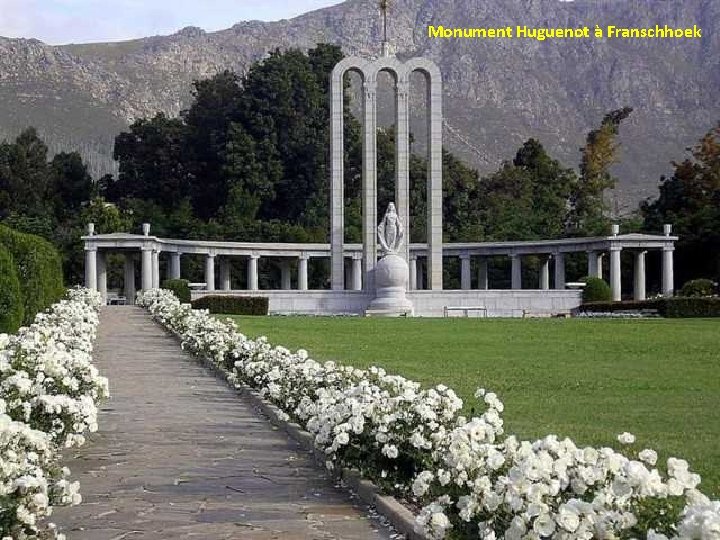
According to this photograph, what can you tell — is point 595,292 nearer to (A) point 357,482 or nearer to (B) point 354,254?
(B) point 354,254

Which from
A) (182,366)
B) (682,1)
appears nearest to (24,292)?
(182,366)

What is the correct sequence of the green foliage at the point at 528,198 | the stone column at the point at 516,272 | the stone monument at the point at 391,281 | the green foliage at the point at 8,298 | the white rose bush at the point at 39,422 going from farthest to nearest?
the green foliage at the point at 528,198, the stone column at the point at 516,272, the stone monument at the point at 391,281, the green foliage at the point at 8,298, the white rose bush at the point at 39,422

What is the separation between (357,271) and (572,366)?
32.8 m

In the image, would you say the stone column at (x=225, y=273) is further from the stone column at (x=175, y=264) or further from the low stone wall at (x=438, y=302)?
the low stone wall at (x=438, y=302)

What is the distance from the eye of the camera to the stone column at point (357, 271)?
156 ft

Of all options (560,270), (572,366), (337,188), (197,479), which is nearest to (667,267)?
(560,270)

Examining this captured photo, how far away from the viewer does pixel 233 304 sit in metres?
33.8

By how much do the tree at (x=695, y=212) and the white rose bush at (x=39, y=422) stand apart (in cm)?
3658

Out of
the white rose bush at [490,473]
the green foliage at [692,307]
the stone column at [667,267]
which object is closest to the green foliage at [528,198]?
the stone column at [667,267]

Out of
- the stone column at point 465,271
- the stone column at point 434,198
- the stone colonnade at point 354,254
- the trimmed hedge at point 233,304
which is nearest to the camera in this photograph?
the trimmed hedge at point 233,304

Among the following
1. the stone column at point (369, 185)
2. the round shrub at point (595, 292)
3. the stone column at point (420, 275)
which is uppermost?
the stone column at point (369, 185)

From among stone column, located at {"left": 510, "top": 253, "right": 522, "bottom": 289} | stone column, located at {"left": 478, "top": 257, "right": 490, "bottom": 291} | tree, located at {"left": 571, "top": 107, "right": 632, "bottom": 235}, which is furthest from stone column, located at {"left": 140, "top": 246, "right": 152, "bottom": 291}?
tree, located at {"left": 571, "top": 107, "right": 632, "bottom": 235}

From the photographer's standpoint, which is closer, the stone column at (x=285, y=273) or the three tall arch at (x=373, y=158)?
the three tall arch at (x=373, y=158)

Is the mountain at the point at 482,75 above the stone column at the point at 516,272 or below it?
above
